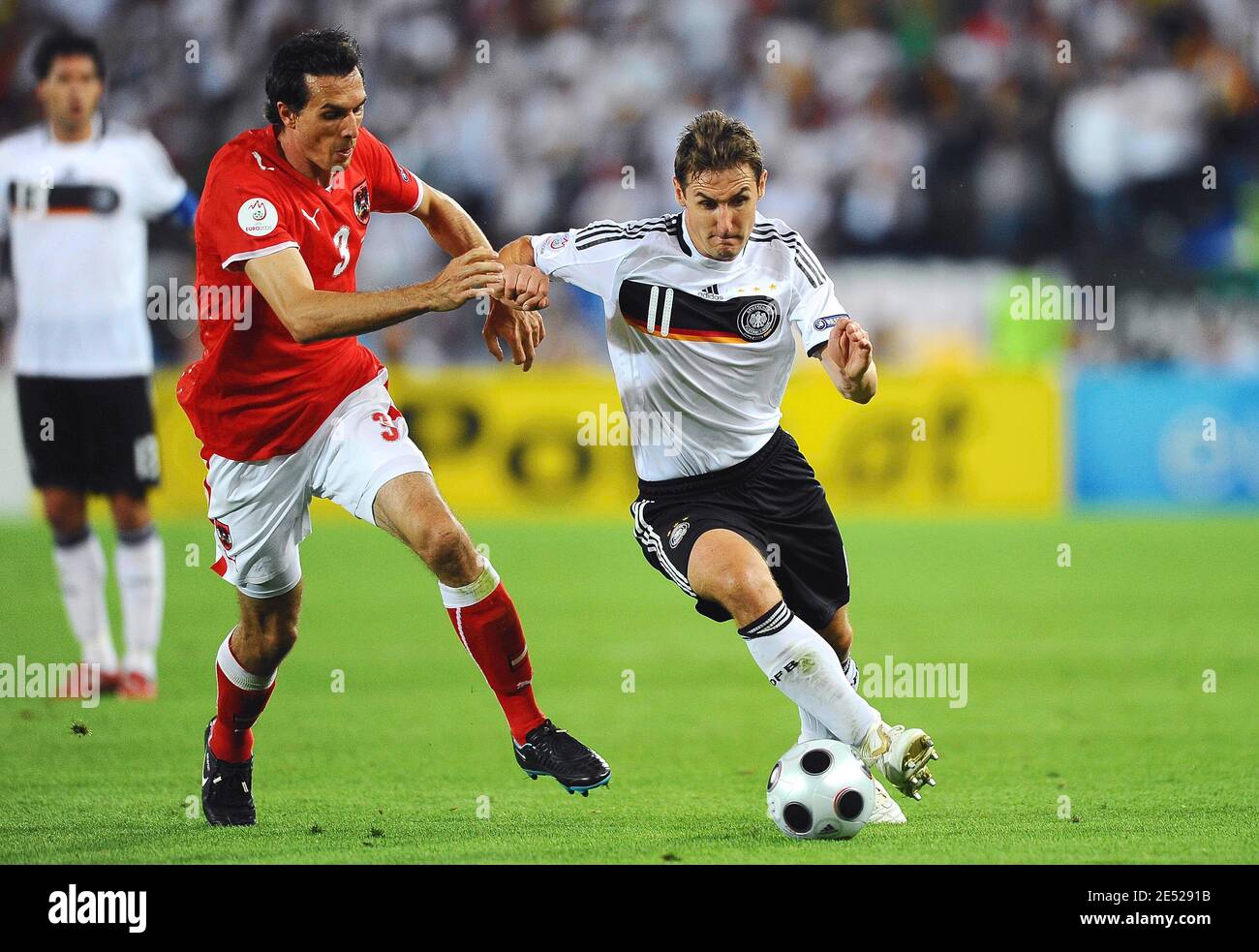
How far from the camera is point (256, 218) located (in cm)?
488

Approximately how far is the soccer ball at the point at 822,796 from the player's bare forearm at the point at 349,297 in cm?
164

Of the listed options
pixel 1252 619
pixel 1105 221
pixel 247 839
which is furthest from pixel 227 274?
pixel 1105 221

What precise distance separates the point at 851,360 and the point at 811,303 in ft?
1.49

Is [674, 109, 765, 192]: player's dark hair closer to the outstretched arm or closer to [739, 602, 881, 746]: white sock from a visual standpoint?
the outstretched arm

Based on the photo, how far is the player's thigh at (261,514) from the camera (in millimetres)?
5270

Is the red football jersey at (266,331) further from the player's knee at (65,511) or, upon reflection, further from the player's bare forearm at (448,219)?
the player's knee at (65,511)

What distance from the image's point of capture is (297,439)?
5230 mm

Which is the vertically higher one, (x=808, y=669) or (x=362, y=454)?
(x=362, y=454)

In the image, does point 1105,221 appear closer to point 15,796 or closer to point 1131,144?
point 1131,144

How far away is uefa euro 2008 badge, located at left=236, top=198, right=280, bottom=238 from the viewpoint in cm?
486

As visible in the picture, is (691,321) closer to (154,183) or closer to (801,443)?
(154,183)

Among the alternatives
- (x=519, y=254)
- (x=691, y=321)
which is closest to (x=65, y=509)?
(x=519, y=254)

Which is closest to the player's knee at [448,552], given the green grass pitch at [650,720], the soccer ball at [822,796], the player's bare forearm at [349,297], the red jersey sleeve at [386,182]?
the player's bare forearm at [349,297]

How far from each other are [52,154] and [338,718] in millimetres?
2964
